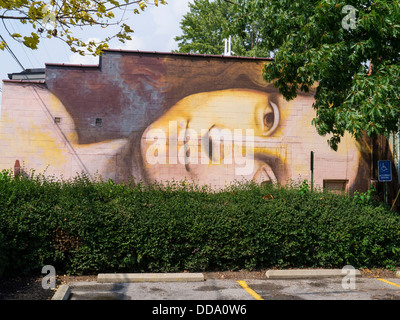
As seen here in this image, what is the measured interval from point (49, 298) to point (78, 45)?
15.5 feet

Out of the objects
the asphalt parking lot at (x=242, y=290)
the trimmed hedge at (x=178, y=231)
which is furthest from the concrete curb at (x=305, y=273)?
the trimmed hedge at (x=178, y=231)

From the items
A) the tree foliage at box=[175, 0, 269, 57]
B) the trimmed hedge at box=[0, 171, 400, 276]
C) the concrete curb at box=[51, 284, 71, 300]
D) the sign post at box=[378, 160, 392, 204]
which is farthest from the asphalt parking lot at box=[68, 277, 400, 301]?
the tree foliage at box=[175, 0, 269, 57]

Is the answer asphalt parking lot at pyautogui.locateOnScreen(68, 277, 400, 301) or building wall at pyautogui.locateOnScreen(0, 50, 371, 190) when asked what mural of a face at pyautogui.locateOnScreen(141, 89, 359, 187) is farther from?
asphalt parking lot at pyautogui.locateOnScreen(68, 277, 400, 301)

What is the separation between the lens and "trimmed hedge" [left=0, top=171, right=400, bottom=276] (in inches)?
320

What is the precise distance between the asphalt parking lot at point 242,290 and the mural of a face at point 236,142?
7.87m

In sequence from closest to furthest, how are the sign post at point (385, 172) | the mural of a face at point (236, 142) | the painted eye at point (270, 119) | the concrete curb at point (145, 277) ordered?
the concrete curb at point (145, 277) → the sign post at point (385, 172) → the mural of a face at point (236, 142) → the painted eye at point (270, 119)

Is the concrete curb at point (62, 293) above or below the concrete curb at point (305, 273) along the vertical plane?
above

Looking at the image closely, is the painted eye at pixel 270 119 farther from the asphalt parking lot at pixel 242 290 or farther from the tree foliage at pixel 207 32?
the tree foliage at pixel 207 32

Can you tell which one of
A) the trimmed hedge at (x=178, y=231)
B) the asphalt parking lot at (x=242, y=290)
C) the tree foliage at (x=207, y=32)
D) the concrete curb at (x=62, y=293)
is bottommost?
the asphalt parking lot at (x=242, y=290)

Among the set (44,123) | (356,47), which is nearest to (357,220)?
(356,47)

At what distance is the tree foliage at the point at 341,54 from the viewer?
902 centimetres

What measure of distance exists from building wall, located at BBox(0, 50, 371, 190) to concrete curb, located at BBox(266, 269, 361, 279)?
744cm

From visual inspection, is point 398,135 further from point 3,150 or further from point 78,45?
point 3,150

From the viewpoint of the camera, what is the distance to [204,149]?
15984 millimetres
